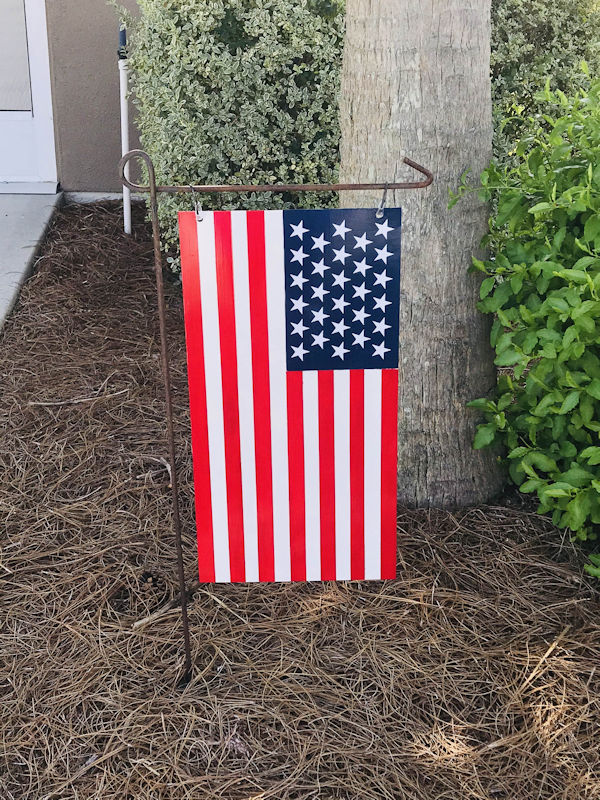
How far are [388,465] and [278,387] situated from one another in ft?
1.23

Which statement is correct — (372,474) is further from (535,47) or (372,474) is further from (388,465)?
(535,47)

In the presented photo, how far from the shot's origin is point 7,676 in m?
2.42

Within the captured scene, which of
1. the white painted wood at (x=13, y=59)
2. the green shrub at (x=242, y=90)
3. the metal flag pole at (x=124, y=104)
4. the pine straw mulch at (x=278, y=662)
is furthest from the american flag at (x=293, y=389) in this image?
the white painted wood at (x=13, y=59)

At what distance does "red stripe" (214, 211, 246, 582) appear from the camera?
2098mm

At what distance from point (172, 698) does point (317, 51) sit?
10.7ft

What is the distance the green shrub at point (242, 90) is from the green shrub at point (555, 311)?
1.94 meters

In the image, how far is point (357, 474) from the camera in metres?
2.30

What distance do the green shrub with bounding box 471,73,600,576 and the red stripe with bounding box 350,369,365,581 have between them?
1.87ft

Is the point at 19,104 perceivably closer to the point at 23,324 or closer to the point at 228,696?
the point at 23,324

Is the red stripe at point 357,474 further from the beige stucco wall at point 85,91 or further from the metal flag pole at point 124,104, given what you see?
the beige stucco wall at point 85,91

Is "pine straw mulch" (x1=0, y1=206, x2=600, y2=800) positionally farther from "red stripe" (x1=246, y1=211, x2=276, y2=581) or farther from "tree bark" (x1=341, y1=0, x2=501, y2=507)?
"red stripe" (x1=246, y1=211, x2=276, y2=581)

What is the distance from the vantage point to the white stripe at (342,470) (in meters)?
2.22

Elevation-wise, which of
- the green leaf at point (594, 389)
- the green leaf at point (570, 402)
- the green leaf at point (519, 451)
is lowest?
the green leaf at point (519, 451)

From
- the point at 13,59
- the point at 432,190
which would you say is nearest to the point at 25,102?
the point at 13,59
